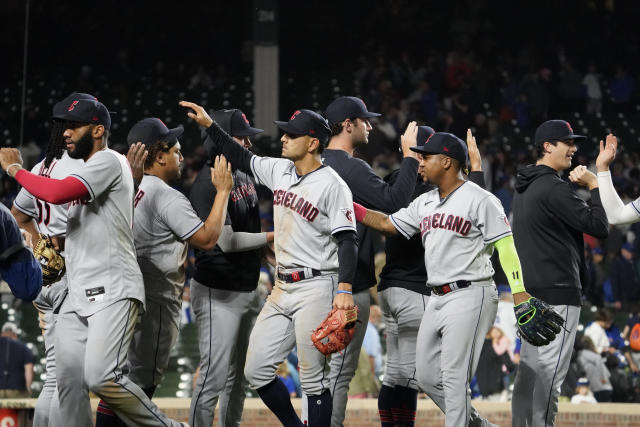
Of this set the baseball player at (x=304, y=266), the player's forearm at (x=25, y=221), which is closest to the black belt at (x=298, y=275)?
the baseball player at (x=304, y=266)

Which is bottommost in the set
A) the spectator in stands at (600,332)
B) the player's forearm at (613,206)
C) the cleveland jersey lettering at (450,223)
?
the spectator in stands at (600,332)

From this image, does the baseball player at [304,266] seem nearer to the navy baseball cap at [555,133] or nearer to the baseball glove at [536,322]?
the baseball glove at [536,322]

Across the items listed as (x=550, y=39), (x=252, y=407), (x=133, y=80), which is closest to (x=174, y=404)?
(x=252, y=407)

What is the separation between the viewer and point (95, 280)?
15.1 ft

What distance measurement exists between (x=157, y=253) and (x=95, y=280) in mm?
619

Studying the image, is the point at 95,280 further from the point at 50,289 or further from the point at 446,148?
the point at 446,148

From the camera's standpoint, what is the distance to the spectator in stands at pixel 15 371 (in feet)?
27.8

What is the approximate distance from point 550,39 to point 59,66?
1008 cm

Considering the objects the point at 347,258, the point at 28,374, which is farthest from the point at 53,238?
the point at 28,374

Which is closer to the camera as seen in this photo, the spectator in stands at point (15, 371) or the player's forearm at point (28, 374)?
the spectator in stands at point (15, 371)

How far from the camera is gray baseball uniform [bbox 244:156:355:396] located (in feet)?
16.1

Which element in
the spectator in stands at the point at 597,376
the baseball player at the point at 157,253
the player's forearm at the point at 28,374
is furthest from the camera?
the spectator in stands at the point at 597,376

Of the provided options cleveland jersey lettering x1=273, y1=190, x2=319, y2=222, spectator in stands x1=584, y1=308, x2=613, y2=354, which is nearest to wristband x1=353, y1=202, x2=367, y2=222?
cleveland jersey lettering x1=273, y1=190, x2=319, y2=222

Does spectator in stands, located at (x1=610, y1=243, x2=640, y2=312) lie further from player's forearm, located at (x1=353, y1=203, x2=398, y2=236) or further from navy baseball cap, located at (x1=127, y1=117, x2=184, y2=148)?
navy baseball cap, located at (x1=127, y1=117, x2=184, y2=148)
